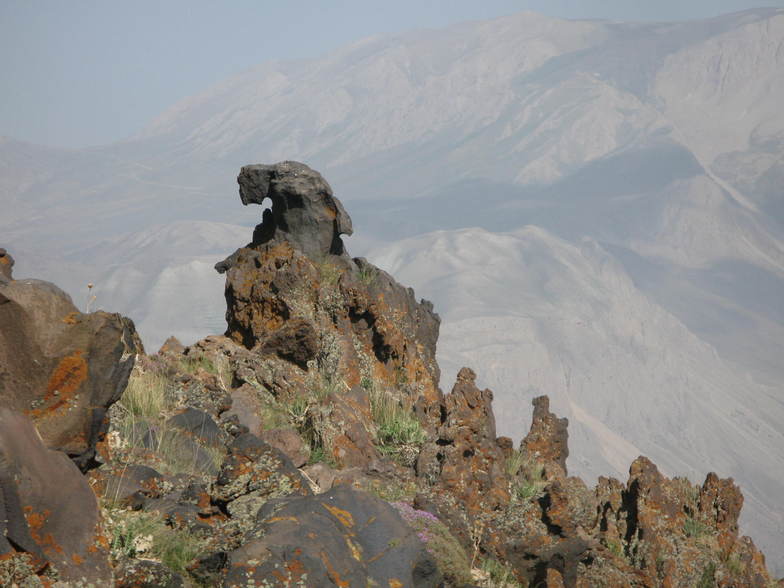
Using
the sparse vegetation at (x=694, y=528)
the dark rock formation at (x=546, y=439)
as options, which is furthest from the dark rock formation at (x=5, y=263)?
the sparse vegetation at (x=694, y=528)

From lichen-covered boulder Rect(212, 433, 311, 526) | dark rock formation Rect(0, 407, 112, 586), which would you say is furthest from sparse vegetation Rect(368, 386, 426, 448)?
dark rock formation Rect(0, 407, 112, 586)

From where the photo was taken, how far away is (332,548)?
12.8 ft

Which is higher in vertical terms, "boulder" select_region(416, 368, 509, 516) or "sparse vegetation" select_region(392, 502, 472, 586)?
"sparse vegetation" select_region(392, 502, 472, 586)

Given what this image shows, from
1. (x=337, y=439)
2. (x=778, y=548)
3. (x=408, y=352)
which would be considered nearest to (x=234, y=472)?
(x=337, y=439)

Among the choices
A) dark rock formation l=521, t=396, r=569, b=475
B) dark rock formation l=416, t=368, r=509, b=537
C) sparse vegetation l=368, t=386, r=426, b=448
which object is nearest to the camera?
dark rock formation l=416, t=368, r=509, b=537

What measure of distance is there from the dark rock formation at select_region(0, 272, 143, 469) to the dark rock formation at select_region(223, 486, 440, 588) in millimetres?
1086

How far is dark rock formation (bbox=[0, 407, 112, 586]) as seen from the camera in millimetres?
3365

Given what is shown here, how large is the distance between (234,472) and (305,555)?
129 cm

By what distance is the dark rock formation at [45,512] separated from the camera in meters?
3.37

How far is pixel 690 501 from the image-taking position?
861 centimetres

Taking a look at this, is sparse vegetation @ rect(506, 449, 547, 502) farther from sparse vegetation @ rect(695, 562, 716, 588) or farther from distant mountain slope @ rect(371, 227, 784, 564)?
distant mountain slope @ rect(371, 227, 784, 564)

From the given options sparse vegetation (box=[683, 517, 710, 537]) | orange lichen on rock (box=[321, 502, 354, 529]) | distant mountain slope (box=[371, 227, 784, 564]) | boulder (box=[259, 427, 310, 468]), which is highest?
orange lichen on rock (box=[321, 502, 354, 529])

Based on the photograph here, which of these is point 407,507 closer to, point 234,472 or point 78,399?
point 234,472

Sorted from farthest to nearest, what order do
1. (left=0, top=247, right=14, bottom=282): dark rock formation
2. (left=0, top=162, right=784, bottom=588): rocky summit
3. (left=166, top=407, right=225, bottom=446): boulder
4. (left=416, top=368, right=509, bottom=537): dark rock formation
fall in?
1. (left=0, top=247, right=14, bottom=282): dark rock formation
2. (left=416, top=368, right=509, bottom=537): dark rock formation
3. (left=166, top=407, right=225, bottom=446): boulder
4. (left=0, top=162, right=784, bottom=588): rocky summit
